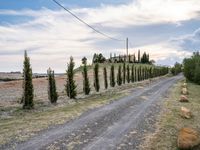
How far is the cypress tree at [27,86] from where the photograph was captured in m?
28.2

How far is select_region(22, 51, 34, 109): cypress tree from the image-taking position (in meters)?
28.2

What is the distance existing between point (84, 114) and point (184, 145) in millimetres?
9730

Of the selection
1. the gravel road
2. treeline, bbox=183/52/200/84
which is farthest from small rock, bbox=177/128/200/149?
treeline, bbox=183/52/200/84

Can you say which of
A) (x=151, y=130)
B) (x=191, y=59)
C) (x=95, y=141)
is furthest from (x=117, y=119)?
(x=191, y=59)

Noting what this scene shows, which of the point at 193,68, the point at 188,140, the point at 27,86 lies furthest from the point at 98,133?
the point at 193,68

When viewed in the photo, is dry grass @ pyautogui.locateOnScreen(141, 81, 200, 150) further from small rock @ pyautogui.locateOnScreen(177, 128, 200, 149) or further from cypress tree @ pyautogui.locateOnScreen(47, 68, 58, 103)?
cypress tree @ pyautogui.locateOnScreen(47, 68, 58, 103)

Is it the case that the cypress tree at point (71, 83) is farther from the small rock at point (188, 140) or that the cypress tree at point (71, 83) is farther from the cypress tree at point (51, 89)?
the small rock at point (188, 140)

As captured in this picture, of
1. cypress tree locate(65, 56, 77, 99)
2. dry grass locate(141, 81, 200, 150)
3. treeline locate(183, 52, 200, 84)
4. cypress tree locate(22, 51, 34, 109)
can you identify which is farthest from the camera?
treeline locate(183, 52, 200, 84)

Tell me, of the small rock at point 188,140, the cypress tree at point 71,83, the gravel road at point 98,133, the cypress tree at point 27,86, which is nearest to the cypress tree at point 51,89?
the cypress tree at point 71,83

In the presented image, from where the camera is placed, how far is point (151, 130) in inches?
671

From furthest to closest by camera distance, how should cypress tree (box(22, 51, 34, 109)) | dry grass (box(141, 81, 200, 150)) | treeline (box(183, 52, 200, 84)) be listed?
treeline (box(183, 52, 200, 84))
cypress tree (box(22, 51, 34, 109))
dry grass (box(141, 81, 200, 150))

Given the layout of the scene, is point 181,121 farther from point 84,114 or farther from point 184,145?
point 184,145

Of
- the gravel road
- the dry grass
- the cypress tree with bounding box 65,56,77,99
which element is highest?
the cypress tree with bounding box 65,56,77,99

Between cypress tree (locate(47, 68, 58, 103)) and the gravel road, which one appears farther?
cypress tree (locate(47, 68, 58, 103))
